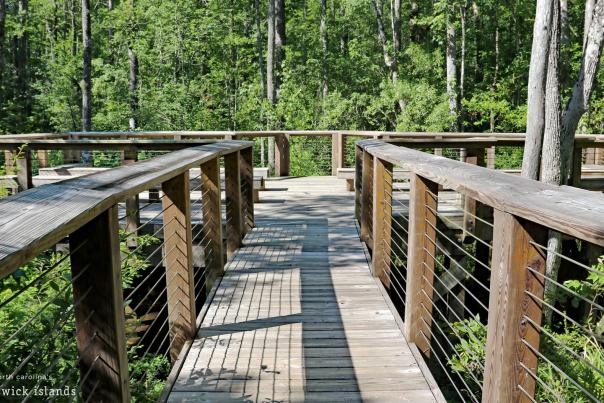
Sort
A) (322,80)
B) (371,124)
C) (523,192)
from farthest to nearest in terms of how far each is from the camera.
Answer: (322,80) → (371,124) → (523,192)

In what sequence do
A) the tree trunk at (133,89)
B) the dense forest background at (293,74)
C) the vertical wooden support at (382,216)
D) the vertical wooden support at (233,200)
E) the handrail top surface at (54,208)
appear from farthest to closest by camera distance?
the tree trunk at (133,89)
the dense forest background at (293,74)
the vertical wooden support at (233,200)
the vertical wooden support at (382,216)
the handrail top surface at (54,208)

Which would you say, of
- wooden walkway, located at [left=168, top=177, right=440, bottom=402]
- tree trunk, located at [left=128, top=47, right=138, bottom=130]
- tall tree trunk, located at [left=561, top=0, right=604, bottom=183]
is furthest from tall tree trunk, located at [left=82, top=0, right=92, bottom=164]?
tall tree trunk, located at [left=561, top=0, right=604, bottom=183]

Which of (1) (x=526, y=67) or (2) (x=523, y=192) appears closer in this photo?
(2) (x=523, y=192)

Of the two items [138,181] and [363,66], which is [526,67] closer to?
[363,66]

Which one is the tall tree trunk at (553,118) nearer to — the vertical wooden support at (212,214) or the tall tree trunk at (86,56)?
the vertical wooden support at (212,214)

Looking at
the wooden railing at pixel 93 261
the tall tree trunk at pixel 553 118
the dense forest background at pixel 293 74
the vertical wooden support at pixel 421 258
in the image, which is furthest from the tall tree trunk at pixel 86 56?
the vertical wooden support at pixel 421 258

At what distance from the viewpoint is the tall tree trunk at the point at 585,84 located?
290 inches

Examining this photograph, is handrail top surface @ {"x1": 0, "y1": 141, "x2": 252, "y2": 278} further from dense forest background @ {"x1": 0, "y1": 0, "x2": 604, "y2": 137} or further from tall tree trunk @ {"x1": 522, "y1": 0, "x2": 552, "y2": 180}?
dense forest background @ {"x1": 0, "y1": 0, "x2": 604, "y2": 137}

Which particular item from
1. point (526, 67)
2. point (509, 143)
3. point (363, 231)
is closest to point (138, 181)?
point (363, 231)

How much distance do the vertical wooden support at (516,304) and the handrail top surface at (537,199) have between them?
0.08 metres

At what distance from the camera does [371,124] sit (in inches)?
785

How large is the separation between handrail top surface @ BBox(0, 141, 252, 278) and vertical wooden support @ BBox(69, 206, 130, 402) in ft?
0.36

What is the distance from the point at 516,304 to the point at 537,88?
6069 millimetres

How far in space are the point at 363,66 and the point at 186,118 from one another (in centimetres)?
787
